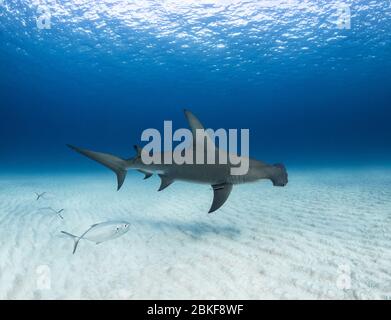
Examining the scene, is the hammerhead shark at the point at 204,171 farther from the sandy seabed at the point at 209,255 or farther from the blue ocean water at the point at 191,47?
the blue ocean water at the point at 191,47

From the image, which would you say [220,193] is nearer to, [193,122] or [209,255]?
[209,255]

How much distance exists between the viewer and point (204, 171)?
4.98m

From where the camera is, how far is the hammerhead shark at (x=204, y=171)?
475 cm

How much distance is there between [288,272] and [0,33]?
3340 centimetres

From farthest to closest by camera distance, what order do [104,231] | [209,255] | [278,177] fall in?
[278,177]
[209,255]
[104,231]

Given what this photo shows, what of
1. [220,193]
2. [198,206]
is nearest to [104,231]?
[220,193]

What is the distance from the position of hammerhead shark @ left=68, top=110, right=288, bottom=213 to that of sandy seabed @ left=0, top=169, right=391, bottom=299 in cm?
102

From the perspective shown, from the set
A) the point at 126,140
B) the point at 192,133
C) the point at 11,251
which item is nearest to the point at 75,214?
the point at 11,251

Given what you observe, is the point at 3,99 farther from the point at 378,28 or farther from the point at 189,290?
the point at 189,290

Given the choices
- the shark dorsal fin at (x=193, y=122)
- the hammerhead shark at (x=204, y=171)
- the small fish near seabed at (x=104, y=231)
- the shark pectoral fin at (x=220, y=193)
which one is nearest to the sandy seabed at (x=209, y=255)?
the small fish near seabed at (x=104, y=231)

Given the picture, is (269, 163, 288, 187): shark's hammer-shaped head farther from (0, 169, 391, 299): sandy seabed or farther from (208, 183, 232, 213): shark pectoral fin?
(0, 169, 391, 299): sandy seabed

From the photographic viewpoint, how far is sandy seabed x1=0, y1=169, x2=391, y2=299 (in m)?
3.18

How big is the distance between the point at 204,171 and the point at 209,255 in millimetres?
1479

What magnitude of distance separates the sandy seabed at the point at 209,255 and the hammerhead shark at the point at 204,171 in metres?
1.02
